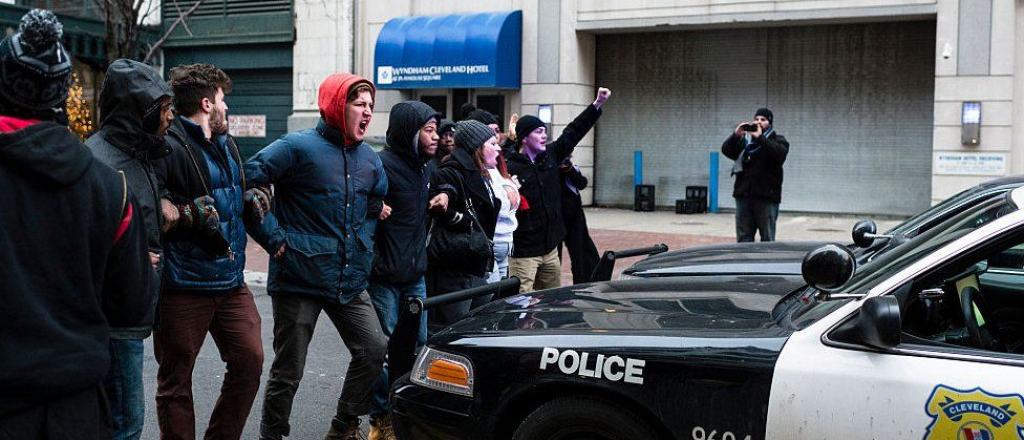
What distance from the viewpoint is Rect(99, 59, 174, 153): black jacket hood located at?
384 centimetres

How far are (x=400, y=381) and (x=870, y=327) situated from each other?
1972mm

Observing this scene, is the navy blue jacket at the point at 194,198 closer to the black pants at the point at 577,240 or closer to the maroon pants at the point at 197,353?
the maroon pants at the point at 197,353

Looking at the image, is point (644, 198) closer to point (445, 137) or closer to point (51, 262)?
point (445, 137)

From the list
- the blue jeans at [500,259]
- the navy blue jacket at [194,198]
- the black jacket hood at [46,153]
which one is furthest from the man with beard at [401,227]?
the black jacket hood at [46,153]

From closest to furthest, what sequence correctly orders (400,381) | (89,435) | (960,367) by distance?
1. (89,435)
2. (960,367)
3. (400,381)

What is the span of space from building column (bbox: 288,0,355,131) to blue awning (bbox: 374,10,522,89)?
1.25 m

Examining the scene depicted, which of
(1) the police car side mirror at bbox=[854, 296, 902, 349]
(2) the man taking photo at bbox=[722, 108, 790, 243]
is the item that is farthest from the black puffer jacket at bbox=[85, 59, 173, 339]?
(2) the man taking photo at bbox=[722, 108, 790, 243]

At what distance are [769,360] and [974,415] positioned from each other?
2.11 ft

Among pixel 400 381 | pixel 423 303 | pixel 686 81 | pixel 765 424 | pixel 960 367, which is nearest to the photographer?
pixel 960 367

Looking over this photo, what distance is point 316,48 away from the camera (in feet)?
71.9

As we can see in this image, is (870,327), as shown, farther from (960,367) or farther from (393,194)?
(393,194)

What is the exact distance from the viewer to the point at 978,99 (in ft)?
53.6

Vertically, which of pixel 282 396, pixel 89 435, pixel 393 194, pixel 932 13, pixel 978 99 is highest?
pixel 932 13

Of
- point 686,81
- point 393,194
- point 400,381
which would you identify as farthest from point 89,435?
point 686,81
